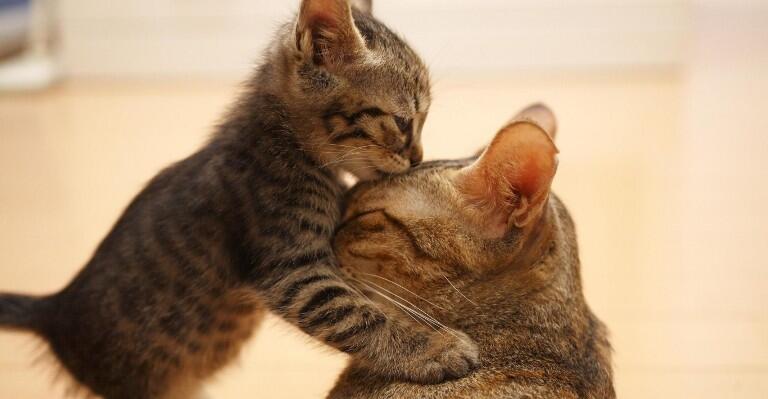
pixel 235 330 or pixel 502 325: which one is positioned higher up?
pixel 502 325

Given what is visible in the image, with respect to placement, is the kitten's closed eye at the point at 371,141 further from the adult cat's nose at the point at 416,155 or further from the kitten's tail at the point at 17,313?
the kitten's tail at the point at 17,313

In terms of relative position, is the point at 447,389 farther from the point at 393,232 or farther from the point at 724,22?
the point at 724,22

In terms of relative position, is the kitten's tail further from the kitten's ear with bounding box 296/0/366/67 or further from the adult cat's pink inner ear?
the adult cat's pink inner ear

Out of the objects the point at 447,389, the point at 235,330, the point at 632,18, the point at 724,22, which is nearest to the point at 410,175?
the point at 447,389

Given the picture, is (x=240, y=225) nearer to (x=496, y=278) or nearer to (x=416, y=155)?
(x=416, y=155)

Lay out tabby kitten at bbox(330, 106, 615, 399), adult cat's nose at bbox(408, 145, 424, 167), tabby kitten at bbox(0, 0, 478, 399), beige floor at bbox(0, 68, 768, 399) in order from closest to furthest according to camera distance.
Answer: tabby kitten at bbox(330, 106, 615, 399) < tabby kitten at bbox(0, 0, 478, 399) < adult cat's nose at bbox(408, 145, 424, 167) < beige floor at bbox(0, 68, 768, 399)

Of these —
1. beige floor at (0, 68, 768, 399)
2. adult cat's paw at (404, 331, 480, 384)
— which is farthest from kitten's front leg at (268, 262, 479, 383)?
beige floor at (0, 68, 768, 399)

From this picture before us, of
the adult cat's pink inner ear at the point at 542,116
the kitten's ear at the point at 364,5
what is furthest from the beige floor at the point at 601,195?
the kitten's ear at the point at 364,5

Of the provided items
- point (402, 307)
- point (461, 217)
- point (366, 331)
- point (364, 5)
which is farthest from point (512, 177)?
point (364, 5)
